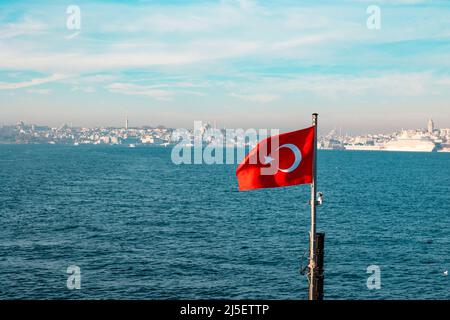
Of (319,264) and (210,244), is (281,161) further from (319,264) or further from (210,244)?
(210,244)

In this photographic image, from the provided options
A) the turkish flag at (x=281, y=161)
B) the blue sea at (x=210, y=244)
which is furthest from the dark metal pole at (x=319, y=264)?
the blue sea at (x=210, y=244)

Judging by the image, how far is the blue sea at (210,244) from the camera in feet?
144

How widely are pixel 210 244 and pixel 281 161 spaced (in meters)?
47.3

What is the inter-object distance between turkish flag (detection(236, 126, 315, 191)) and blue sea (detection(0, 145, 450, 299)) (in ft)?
98.1

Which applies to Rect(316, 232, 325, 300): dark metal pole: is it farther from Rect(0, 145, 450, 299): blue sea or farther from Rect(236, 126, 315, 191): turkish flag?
Rect(0, 145, 450, 299): blue sea

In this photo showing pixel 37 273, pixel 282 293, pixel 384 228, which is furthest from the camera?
pixel 384 228

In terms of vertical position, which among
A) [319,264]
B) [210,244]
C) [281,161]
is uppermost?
[281,161]

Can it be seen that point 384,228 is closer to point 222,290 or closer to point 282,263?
point 282,263

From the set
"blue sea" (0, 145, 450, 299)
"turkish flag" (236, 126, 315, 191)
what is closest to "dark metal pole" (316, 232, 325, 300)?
"turkish flag" (236, 126, 315, 191)

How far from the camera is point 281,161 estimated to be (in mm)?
13172

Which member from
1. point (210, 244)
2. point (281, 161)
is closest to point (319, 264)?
point (281, 161)

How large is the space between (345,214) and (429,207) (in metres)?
20.4

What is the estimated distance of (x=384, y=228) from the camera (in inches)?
2830
